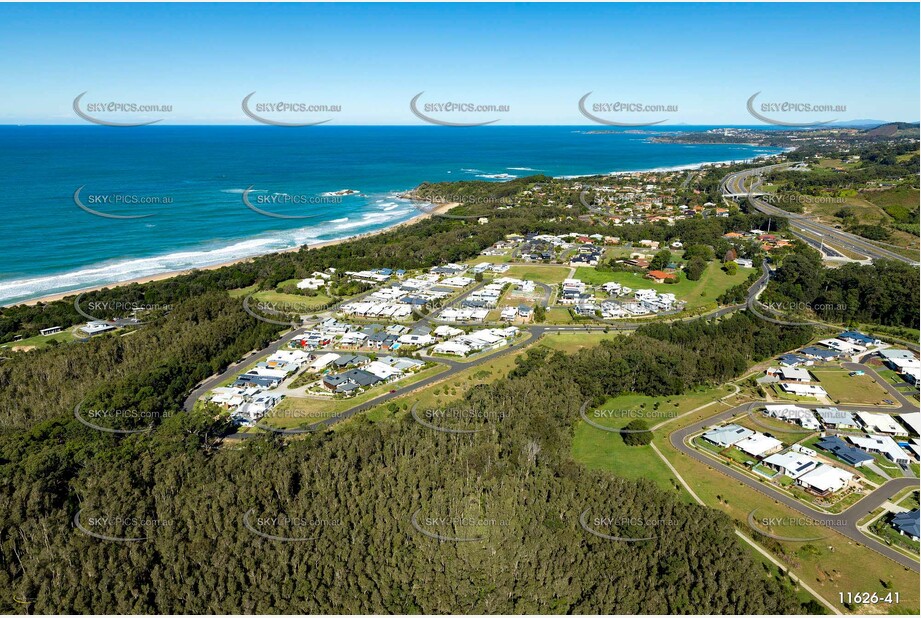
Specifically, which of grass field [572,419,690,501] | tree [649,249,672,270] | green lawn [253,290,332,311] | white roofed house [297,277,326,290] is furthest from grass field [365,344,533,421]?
tree [649,249,672,270]

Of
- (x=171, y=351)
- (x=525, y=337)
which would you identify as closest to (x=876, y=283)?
(x=525, y=337)

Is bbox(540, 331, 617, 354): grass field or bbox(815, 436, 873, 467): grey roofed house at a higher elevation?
bbox(540, 331, 617, 354): grass field

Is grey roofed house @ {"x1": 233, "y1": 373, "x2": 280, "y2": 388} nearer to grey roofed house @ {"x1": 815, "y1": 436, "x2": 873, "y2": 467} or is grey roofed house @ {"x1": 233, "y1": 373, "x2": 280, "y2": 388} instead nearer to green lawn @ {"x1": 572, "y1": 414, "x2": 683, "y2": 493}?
green lawn @ {"x1": 572, "y1": 414, "x2": 683, "y2": 493}

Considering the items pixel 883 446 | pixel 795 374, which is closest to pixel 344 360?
pixel 795 374

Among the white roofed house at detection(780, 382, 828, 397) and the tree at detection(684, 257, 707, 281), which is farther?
the tree at detection(684, 257, 707, 281)

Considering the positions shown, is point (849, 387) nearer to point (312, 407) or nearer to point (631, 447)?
point (631, 447)

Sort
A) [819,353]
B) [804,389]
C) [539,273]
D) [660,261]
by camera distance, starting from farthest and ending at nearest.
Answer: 1. [660,261]
2. [539,273]
3. [819,353]
4. [804,389]
